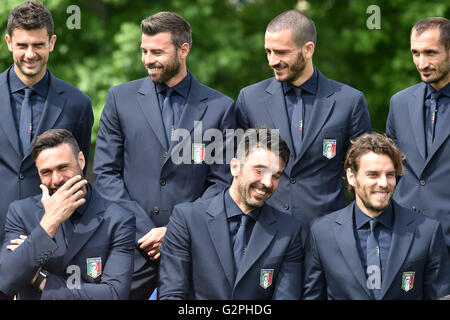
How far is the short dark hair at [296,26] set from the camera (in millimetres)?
7332

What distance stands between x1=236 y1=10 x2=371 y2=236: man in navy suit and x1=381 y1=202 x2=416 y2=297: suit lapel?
2.33ft

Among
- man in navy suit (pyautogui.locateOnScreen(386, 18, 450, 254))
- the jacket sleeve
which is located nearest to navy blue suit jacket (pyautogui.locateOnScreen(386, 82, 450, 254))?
man in navy suit (pyautogui.locateOnScreen(386, 18, 450, 254))

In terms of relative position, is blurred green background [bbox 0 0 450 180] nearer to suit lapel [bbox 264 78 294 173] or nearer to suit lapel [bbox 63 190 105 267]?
suit lapel [bbox 264 78 294 173]

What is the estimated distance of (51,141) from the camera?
6.73 meters

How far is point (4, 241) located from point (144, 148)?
1280mm

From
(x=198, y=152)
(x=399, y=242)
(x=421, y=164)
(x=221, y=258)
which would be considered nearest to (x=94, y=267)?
(x=221, y=258)

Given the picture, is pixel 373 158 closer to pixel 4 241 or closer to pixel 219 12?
pixel 4 241

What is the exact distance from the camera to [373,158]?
22.3 feet

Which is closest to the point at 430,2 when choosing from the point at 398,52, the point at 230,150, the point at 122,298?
the point at 398,52

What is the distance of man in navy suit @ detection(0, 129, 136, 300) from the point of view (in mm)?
6457

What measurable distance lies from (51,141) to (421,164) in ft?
9.18

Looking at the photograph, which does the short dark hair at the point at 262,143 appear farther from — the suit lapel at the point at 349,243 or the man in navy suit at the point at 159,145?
the suit lapel at the point at 349,243

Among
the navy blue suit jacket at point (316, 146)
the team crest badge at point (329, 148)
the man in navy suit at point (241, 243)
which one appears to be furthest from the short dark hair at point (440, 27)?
the man in navy suit at point (241, 243)

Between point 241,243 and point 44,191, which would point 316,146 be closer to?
point 241,243
